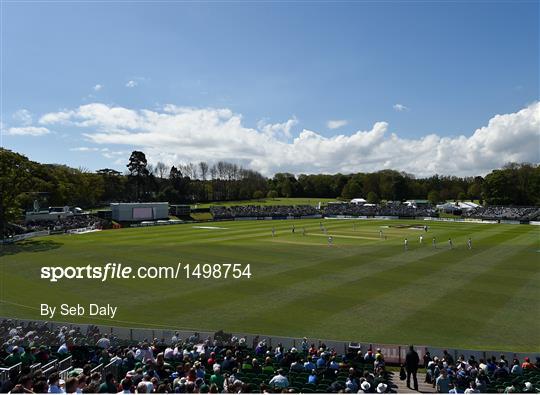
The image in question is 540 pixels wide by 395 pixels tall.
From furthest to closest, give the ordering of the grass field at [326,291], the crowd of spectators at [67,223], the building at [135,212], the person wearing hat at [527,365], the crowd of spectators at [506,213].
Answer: the crowd of spectators at [506,213] < the building at [135,212] < the crowd of spectators at [67,223] < the grass field at [326,291] < the person wearing hat at [527,365]

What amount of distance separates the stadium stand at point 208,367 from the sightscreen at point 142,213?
70961 mm

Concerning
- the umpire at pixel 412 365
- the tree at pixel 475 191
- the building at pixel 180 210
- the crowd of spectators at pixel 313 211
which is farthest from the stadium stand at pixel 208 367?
the tree at pixel 475 191

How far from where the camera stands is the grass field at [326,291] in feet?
75.8

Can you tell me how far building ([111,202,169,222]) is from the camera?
292 ft

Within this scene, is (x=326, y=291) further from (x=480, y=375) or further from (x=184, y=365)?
(x=184, y=365)

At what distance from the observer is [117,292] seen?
3106 cm

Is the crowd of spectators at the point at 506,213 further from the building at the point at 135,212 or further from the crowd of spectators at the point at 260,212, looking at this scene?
the building at the point at 135,212

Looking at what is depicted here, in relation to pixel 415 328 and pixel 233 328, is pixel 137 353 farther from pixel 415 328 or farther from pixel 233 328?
pixel 415 328

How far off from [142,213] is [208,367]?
262 ft

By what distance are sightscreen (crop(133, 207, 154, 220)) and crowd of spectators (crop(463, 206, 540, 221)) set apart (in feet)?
236

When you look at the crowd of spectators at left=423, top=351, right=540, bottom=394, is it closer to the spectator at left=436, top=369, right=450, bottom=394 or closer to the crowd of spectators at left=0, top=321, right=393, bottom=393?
the spectator at left=436, top=369, right=450, bottom=394

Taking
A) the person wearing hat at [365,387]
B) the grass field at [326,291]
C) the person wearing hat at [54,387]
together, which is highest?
the person wearing hat at [54,387]

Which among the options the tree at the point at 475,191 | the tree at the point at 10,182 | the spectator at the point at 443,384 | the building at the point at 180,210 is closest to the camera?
the spectator at the point at 443,384

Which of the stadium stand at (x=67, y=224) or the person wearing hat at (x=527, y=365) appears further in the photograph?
the stadium stand at (x=67, y=224)
